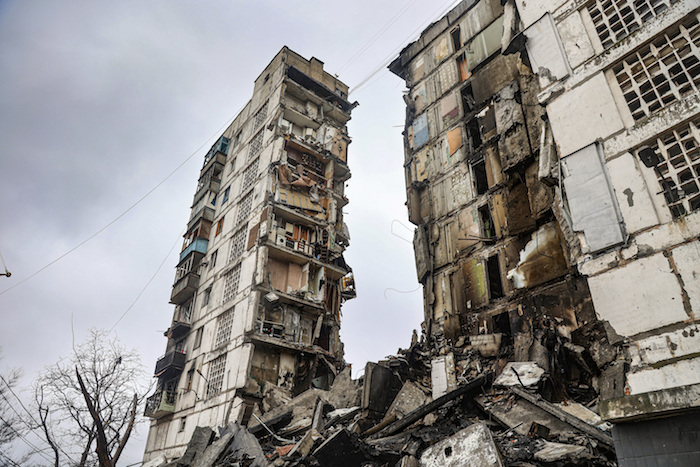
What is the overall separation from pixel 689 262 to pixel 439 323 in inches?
512

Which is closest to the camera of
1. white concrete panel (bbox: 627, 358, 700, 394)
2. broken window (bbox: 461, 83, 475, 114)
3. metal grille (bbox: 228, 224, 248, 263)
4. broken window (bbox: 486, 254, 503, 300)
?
white concrete panel (bbox: 627, 358, 700, 394)

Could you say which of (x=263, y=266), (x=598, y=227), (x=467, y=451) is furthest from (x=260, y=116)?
(x=467, y=451)

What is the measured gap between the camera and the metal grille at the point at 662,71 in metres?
7.59

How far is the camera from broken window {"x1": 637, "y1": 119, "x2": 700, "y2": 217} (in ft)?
22.9

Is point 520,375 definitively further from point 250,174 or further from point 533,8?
point 250,174

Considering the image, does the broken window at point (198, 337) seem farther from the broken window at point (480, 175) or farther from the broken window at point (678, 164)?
the broken window at point (678, 164)

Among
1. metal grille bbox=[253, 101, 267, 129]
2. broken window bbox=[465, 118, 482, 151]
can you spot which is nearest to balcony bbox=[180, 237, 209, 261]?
metal grille bbox=[253, 101, 267, 129]

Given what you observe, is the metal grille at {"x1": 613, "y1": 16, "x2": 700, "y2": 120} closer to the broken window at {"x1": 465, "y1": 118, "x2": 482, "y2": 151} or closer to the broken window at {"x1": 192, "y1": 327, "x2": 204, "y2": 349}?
the broken window at {"x1": 465, "y1": 118, "x2": 482, "y2": 151}

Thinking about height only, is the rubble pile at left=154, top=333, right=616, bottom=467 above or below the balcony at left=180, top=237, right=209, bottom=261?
below

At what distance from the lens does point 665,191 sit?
7152mm

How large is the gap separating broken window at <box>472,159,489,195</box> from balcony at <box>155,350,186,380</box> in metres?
20.3

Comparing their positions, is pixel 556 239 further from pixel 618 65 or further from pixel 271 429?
pixel 271 429

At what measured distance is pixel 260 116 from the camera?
3291cm

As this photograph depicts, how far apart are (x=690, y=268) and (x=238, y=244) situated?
2394cm
